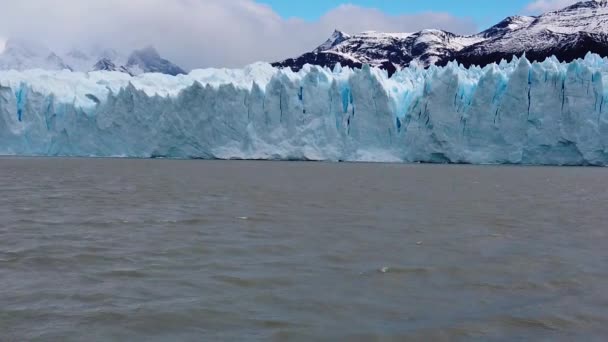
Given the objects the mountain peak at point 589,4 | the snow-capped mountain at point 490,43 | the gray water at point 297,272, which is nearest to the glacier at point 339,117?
the gray water at point 297,272

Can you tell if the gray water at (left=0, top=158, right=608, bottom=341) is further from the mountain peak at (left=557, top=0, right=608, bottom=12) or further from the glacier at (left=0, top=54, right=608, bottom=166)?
the mountain peak at (left=557, top=0, right=608, bottom=12)

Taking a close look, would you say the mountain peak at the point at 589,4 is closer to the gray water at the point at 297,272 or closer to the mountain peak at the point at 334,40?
the mountain peak at the point at 334,40

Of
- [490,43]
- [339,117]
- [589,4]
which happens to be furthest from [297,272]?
[589,4]

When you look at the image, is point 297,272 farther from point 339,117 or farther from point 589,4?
point 589,4

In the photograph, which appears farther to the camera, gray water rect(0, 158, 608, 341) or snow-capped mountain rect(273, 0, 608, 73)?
snow-capped mountain rect(273, 0, 608, 73)

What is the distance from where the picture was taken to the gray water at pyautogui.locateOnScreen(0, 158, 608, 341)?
390 cm

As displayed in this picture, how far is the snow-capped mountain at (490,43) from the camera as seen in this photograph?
206 ft

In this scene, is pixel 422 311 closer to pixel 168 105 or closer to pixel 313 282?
pixel 313 282

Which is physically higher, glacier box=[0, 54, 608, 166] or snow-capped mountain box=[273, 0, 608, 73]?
snow-capped mountain box=[273, 0, 608, 73]

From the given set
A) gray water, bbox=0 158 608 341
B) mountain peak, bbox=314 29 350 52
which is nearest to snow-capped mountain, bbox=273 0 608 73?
mountain peak, bbox=314 29 350 52

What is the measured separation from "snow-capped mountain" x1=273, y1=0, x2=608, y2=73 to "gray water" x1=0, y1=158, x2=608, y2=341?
5114cm

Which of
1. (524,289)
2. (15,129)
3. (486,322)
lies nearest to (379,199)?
(524,289)

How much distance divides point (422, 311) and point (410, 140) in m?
29.4

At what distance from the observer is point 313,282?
16.5ft
